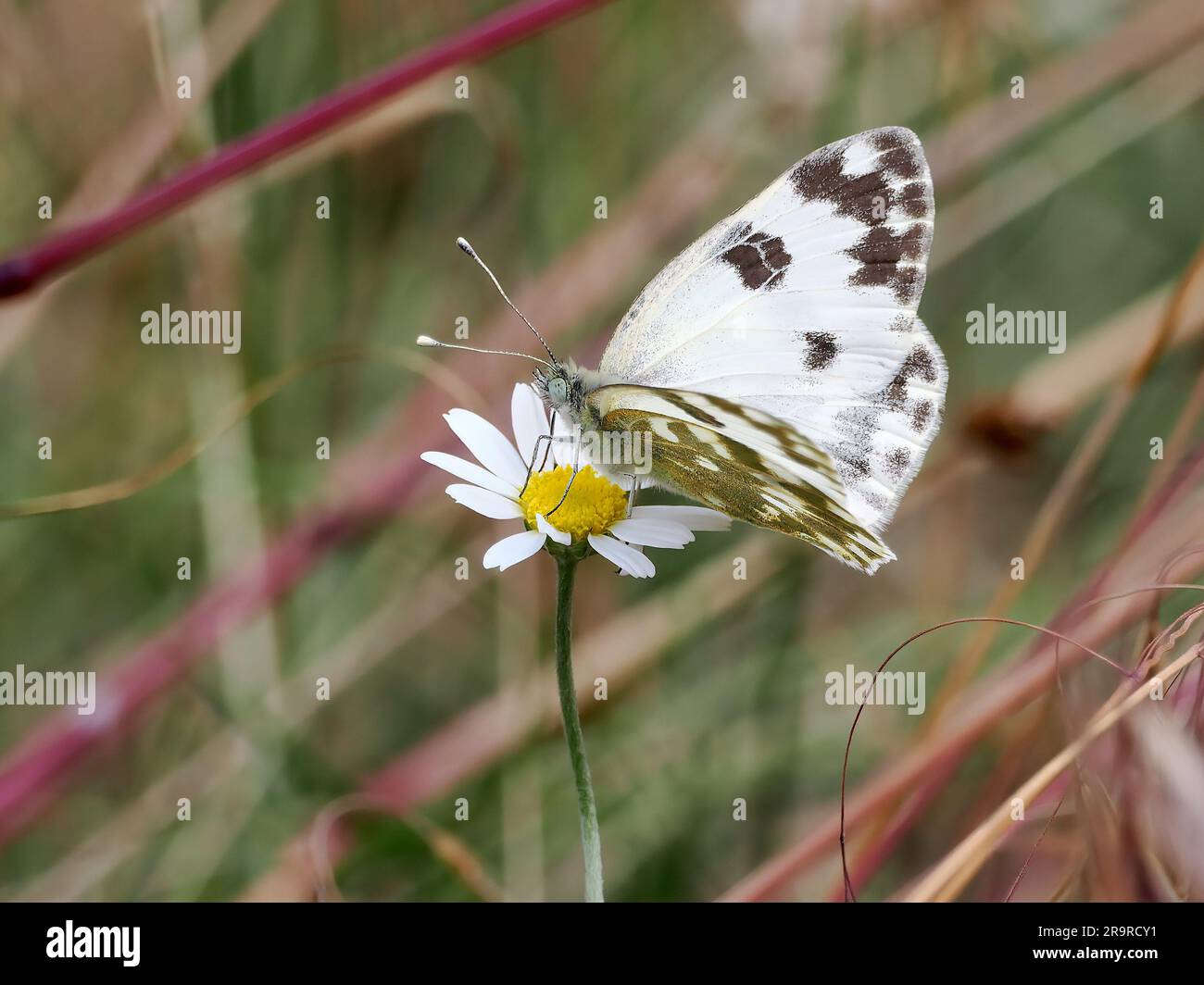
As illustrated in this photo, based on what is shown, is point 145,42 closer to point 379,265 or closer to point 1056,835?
point 379,265

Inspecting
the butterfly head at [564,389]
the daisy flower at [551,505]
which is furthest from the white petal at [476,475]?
the butterfly head at [564,389]

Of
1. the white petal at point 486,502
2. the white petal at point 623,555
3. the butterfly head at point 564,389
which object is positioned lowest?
the white petal at point 623,555

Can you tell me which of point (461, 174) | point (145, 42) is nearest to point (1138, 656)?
point (461, 174)

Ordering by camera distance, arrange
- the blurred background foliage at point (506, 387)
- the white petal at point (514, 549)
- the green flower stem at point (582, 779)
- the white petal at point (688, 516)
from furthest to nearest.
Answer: the blurred background foliage at point (506, 387) → the white petal at point (688, 516) → the white petal at point (514, 549) → the green flower stem at point (582, 779)

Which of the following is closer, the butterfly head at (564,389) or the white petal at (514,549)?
the white petal at (514,549)

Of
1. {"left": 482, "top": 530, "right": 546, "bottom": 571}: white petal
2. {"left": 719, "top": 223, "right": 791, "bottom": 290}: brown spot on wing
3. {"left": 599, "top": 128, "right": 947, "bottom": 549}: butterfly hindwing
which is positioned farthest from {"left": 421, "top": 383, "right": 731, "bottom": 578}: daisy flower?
{"left": 719, "top": 223, "right": 791, "bottom": 290}: brown spot on wing

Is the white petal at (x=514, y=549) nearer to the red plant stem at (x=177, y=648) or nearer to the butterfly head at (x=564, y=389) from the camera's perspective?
the butterfly head at (x=564, y=389)

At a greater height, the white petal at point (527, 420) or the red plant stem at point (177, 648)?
the white petal at point (527, 420)

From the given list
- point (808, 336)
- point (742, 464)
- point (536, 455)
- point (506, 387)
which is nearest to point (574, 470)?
point (536, 455)
